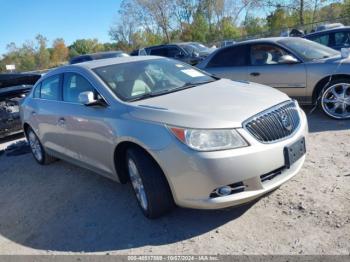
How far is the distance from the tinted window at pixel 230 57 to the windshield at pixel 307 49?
0.76m

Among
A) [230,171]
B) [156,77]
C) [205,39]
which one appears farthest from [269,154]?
[205,39]

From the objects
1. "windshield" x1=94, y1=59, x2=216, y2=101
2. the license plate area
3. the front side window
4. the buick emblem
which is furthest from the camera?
the front side window

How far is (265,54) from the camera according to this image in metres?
7.07

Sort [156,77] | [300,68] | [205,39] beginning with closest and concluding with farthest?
[156,77] < [300,68] < [205,39]

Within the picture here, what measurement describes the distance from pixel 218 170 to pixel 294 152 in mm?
835

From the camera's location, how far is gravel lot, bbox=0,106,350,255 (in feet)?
10.4

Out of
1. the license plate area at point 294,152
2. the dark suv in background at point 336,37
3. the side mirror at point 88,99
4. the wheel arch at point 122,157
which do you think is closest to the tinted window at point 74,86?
the side mirror at point 88,99

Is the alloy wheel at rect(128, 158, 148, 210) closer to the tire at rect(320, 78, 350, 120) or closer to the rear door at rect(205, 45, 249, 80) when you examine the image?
the tire at rect(320, 78, 350, 120)

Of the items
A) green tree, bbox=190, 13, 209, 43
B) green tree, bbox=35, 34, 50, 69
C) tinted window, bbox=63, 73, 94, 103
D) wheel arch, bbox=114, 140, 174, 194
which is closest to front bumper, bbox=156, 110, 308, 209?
wheel arch, bbox=114, 140, 174, 194

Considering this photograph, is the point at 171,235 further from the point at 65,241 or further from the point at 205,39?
the point at 205,39

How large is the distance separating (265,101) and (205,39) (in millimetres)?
48926

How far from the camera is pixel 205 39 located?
50969 millimetres

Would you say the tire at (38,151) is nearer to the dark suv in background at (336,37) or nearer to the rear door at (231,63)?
the rear door at (231,63)

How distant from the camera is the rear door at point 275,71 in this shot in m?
6.49
